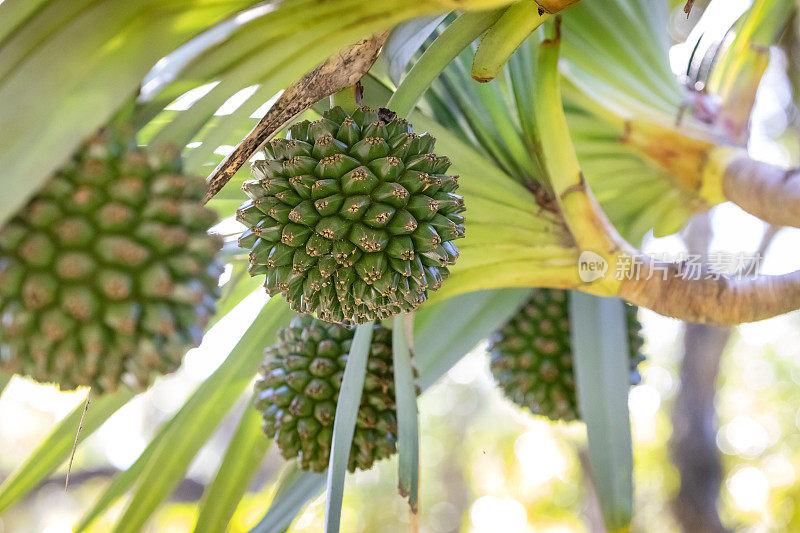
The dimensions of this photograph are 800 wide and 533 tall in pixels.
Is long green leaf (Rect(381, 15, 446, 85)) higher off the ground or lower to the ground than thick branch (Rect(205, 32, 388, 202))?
higher

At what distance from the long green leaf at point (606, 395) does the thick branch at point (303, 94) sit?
646 millimetres

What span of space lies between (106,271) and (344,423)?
43 centimetres

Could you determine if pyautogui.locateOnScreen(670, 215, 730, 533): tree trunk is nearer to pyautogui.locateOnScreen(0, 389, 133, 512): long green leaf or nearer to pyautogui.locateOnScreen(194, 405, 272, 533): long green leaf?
pyautogui.locateOnScreen(194, 405, 272, 533): long green leaf

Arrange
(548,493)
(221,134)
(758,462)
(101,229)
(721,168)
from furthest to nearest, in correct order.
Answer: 1. (548,493)
2. (758,462)
3. (721,168)
4. (221,134)
5. (101,229)

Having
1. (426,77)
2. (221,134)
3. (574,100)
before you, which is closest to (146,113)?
(221,134)

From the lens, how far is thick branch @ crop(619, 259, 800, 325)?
1.02 metres

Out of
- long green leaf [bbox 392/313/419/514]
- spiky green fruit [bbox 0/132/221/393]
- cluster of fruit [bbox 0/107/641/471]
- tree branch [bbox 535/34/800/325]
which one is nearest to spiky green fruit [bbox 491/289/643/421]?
cluster of fruit [bbox 0/107/641/471]

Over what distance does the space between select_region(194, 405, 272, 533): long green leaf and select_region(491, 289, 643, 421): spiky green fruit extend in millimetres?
519

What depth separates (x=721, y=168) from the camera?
123 cm

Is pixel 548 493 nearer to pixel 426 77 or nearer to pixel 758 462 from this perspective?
pixel 758 462

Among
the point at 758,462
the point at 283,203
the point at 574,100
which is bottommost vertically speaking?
the point at 758,462

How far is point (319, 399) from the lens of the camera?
1.05 meters

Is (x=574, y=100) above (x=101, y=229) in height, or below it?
above

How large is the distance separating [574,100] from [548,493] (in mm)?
8417
